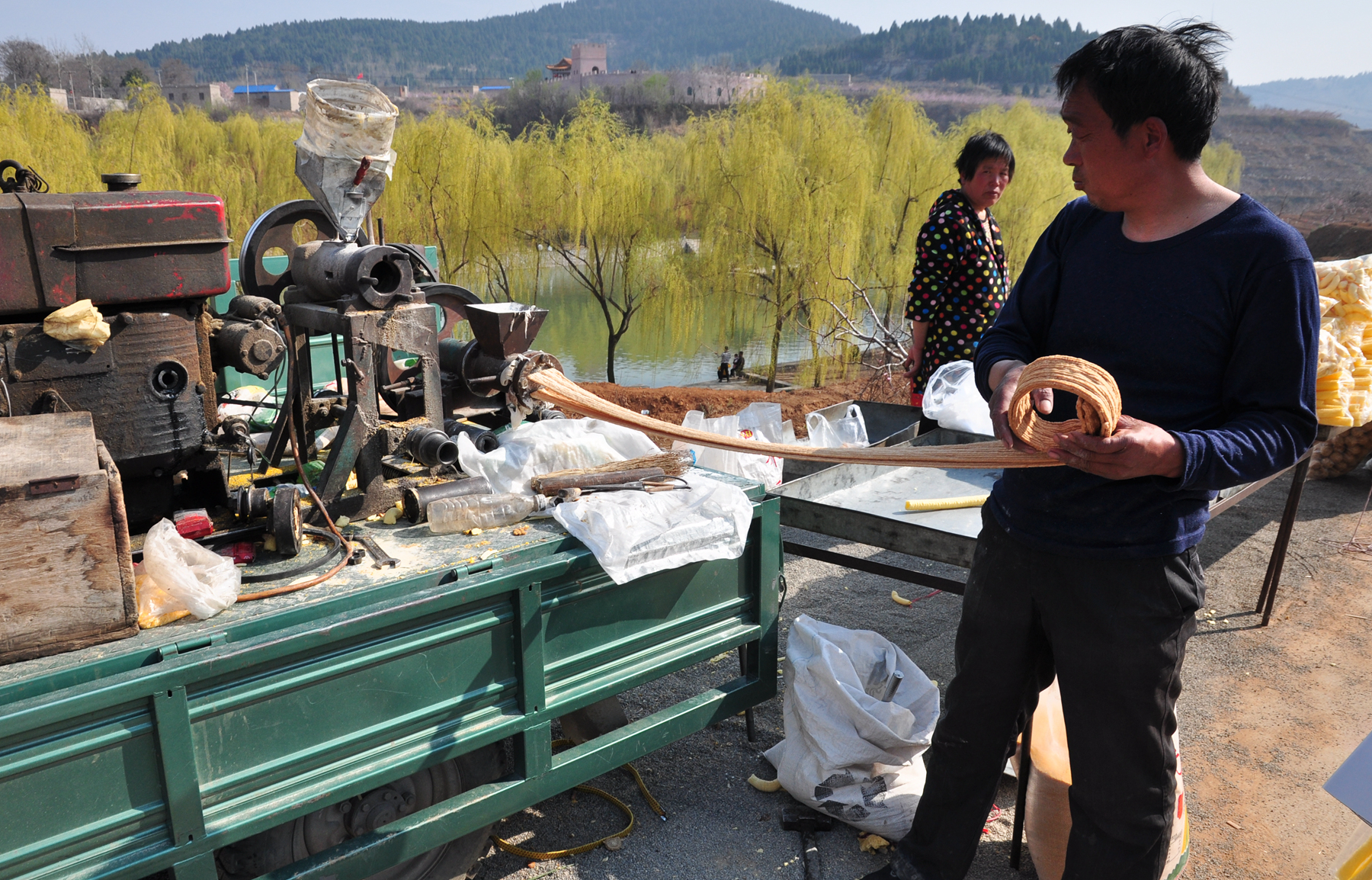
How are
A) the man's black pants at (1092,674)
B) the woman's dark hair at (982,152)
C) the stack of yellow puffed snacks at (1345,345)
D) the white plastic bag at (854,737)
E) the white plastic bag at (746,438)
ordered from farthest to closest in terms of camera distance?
the woman's dark hair at (982,152), the stack of yellow puffed snacks at (1345,345), the white plastic bag at (746,438), the white plastic bag at (854,737), the man's black pants at (1092,674)

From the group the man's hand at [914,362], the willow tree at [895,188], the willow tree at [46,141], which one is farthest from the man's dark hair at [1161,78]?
the willow tree at [46,141]

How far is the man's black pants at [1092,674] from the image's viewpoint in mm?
1733

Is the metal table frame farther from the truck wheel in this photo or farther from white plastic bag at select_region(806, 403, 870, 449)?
the truck wheel

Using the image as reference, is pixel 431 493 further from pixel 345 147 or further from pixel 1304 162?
pixel 1304 162

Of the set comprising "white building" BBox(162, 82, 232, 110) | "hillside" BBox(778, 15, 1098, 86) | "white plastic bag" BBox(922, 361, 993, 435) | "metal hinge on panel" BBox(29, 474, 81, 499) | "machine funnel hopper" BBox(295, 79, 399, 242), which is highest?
"hillside" BBox(778, 15, 1098, 86)

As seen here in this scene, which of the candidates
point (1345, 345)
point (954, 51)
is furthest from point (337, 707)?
point (954, 51)

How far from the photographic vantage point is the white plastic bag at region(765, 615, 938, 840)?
2.53 metres

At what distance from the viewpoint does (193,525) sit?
207cm

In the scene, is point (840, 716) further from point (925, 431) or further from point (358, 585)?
point (925, 431)

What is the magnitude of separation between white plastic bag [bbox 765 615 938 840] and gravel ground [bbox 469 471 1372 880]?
0.13 m

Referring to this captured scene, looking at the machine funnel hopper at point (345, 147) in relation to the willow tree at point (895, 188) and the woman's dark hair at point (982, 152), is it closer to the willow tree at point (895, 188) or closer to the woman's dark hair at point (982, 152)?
the woman's dark hair at point (982, 152)

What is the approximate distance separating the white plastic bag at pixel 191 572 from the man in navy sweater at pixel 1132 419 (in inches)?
63.9

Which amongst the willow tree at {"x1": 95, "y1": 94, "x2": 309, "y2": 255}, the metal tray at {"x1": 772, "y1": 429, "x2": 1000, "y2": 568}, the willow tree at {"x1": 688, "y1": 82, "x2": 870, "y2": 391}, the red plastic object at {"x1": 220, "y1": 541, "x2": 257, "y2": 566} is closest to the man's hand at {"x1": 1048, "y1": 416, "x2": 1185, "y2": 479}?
the metal tray at {"x1": 772, "y1": 429, "x2": 1000, "y2": 568}

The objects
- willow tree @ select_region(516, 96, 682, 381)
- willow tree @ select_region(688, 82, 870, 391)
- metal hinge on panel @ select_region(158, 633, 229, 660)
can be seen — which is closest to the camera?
metal hinge on panel @ select_region(158, 633, 229, 660)
